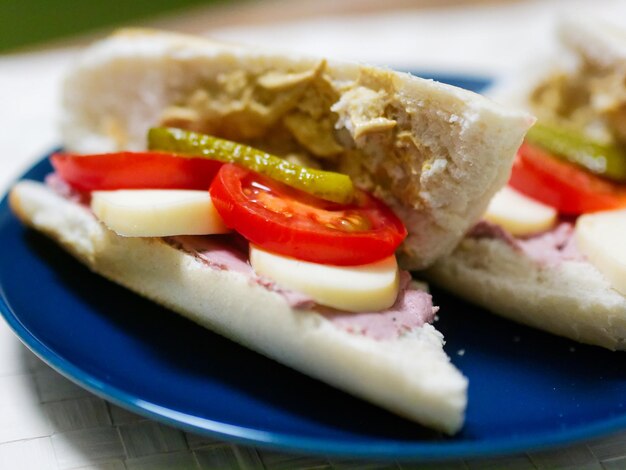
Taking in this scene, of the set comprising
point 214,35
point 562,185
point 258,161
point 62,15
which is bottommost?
point 62,15

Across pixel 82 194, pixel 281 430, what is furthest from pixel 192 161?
pixel 281 430

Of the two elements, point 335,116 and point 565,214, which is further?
point 565,214

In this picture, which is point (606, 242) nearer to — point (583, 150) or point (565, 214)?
point (565, 214)

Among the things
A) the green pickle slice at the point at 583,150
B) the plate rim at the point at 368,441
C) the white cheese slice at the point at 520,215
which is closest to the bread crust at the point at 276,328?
the plate rim at the point at 368,441

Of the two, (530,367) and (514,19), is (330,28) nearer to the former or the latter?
(514,19)

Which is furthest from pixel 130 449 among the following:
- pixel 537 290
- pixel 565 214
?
pixel 565 214

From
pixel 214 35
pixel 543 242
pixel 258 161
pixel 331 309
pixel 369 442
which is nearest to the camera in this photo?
pixel 369 442

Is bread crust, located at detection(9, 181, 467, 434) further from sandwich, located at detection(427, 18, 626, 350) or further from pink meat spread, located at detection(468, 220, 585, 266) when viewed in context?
pink meat spread, located at detection(468, 220, 585, 266)

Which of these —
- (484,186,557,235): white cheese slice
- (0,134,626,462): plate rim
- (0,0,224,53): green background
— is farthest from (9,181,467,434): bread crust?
(0,0,224,53): green background
